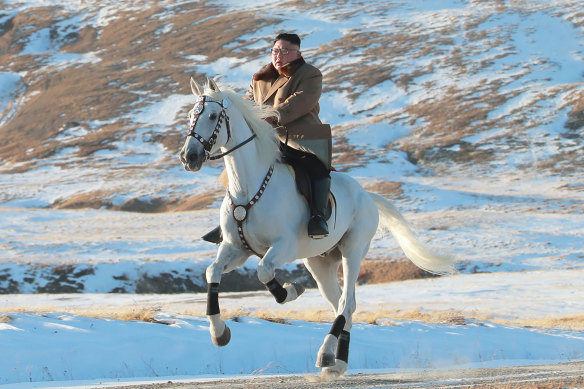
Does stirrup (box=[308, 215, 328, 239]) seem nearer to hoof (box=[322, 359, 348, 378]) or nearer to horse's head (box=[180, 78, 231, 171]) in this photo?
horse's head (box=[180, 78, 231, 171])

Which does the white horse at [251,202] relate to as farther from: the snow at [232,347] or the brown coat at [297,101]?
the snow at [232,347]

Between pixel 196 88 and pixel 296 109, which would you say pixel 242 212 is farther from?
pixel 296 109

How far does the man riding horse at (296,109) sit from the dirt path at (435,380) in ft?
6.05

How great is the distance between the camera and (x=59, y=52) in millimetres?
138625

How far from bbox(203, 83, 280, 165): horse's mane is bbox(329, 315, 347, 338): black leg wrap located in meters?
2.37

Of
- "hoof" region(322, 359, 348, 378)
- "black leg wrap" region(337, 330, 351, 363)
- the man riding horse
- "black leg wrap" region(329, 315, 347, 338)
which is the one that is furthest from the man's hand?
"hoof" region(322, 359, 348, 378)

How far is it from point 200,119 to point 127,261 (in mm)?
34414

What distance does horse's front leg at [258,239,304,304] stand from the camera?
33.2 feet

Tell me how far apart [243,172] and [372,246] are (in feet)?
124

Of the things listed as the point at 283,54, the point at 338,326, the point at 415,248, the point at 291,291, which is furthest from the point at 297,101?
the point at 415,248

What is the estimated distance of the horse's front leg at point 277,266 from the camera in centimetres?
1011

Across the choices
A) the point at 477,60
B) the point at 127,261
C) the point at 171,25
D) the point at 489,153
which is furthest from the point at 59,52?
the point at 127,261

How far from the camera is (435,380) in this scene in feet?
36.7

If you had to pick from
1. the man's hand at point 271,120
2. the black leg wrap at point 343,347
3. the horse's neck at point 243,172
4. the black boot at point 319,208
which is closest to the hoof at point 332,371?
the black leg wrap at point 343,347
